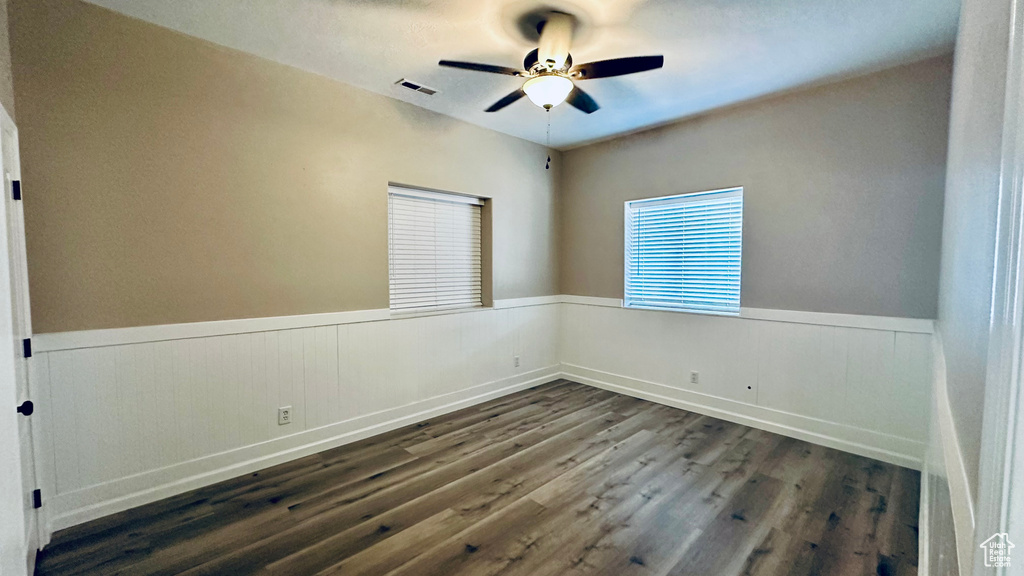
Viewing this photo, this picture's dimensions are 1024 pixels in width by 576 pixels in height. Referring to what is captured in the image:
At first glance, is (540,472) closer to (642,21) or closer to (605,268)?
(605,268)

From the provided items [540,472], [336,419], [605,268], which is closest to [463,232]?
[605,268]

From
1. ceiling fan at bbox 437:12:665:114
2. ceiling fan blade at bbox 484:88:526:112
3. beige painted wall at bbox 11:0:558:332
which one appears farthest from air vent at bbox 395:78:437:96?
ceiling fan at bbox 437:12:665:114

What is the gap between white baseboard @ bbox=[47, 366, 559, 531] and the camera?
2.32 metres

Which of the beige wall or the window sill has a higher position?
the beige wall

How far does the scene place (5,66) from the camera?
2012mm

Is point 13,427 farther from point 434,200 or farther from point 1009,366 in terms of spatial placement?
point 434,200

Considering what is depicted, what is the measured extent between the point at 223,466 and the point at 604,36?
3.75 metres

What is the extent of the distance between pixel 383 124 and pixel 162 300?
6.69 ft

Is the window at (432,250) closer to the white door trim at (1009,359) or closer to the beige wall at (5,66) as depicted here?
the beige wall at (5,66)

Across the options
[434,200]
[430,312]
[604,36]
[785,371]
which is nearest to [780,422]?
[785,371]

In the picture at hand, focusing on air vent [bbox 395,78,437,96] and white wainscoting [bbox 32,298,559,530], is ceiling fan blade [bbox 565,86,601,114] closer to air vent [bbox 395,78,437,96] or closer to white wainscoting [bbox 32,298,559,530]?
air vent [bbox 395,78,437,96]

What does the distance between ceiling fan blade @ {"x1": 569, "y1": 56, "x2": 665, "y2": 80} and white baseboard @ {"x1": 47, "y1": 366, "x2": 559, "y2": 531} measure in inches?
119

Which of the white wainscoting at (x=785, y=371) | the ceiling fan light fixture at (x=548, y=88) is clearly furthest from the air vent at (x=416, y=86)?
the white wainscoting at (x=785, y=371)

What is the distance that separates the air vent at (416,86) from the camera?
3.20 metres
